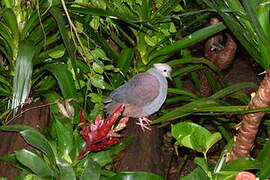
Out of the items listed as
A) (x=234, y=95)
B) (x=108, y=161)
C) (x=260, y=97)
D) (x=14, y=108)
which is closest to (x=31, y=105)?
(x=14, y=108)

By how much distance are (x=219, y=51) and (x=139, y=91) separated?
100 cm

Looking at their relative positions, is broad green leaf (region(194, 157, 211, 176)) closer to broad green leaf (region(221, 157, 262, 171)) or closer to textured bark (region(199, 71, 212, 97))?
broad green leaf (region(221, 157, 262, 171))

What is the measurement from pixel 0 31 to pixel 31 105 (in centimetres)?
31

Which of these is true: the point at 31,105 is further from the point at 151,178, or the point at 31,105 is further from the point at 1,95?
the point at 151,178

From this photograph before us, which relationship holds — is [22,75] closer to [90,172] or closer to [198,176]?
[90,172]

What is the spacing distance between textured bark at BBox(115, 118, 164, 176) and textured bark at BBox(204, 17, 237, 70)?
881mm

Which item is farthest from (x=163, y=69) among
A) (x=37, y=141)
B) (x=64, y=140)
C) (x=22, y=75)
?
(x=37, y=141)

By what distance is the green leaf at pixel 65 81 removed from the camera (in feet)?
6.23

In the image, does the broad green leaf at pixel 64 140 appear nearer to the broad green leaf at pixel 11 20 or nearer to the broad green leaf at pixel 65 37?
the broad green leaf at pixel 65 37

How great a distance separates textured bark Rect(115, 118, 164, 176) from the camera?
1.69m

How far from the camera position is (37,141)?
1330 mm

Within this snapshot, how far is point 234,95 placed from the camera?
6.51ft

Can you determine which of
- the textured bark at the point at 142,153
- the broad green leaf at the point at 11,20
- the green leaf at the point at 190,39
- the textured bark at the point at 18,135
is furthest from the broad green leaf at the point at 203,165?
the broad green leaf at the point at 11,20

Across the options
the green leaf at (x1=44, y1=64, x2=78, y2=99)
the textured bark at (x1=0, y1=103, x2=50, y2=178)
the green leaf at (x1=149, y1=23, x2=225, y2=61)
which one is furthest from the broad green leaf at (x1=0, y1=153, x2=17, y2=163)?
the green leaf at (x1=149, y1=23, x2=225, y2=61)
